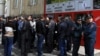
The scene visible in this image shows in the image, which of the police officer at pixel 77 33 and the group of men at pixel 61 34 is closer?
the group of men at pixel 61 34

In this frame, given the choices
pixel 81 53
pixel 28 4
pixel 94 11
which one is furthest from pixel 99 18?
pixel 28 4

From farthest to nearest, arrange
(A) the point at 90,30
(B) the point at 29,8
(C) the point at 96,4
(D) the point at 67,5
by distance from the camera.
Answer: (B) the point at 29,8, (D) the point at 67,5, (C) the point at 96,4, (A) the point at 90,30

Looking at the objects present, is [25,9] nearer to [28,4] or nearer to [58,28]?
[28,4]

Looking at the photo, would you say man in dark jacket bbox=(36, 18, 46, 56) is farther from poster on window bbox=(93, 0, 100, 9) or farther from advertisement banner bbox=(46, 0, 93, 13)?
advertisement banner bbox=(46, 0, 93, 13)

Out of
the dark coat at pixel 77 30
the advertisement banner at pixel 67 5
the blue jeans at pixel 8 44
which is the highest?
the advertisement banner at pixel 67 5

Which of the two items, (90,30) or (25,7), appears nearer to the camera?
(90,30)

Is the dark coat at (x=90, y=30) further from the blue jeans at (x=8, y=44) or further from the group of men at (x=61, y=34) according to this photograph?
the blue jeans at (x=8, y=44)

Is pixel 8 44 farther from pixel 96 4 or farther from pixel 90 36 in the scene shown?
pixel 96 4

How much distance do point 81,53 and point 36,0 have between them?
11327mm

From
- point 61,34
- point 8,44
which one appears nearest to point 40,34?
point 61,34

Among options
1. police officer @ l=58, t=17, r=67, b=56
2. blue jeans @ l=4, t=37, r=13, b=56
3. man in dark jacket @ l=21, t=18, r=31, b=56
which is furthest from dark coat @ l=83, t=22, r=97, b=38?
blue jeans @ l=4, t=37, r=13, b=56

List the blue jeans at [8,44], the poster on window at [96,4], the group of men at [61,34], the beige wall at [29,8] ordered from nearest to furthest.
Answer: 1. the group of men at [61,34]
2. the blue jeans at [8,44]
3. the poster on window at [96,4]
4. the beige wall at [29,8]

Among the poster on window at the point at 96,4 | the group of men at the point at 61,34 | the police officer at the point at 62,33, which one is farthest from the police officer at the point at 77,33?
the poster on window at the point at 96,4

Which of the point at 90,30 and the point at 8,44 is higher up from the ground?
the point at 90,30
